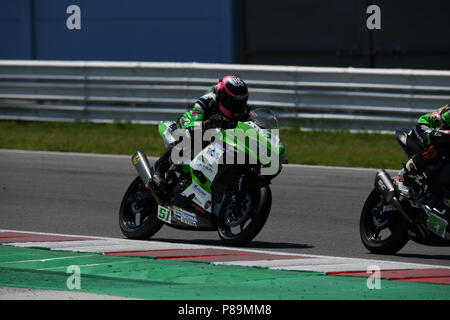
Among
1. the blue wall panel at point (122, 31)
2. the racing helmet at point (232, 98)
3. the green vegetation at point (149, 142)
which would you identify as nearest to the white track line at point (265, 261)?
the racing helmet at point (232, 98)

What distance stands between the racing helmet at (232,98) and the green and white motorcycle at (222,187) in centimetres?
14

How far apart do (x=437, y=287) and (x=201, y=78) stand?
11.2 metres

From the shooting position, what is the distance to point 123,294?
6461 mm

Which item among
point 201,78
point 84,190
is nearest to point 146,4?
point 201,78

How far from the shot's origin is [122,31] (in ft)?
72.6

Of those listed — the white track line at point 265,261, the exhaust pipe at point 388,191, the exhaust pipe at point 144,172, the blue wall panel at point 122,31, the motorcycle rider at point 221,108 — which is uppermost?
the blue wall panel at point 122,31

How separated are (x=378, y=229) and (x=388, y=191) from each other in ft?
1.42

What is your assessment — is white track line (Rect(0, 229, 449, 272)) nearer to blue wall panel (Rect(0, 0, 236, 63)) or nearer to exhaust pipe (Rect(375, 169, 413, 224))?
exhaust pipe (Rect(375, 169, 413, 224))

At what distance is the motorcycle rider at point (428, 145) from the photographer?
834 cm

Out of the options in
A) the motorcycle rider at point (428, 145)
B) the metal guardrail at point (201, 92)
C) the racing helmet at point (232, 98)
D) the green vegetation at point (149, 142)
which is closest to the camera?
the motorcycle rider at point (428, 145)

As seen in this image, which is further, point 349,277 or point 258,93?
point 258,93

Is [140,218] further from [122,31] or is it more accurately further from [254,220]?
[122,31]

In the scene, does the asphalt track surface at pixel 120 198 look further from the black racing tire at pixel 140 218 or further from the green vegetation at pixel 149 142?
the green vegetation at pixel 149 142
